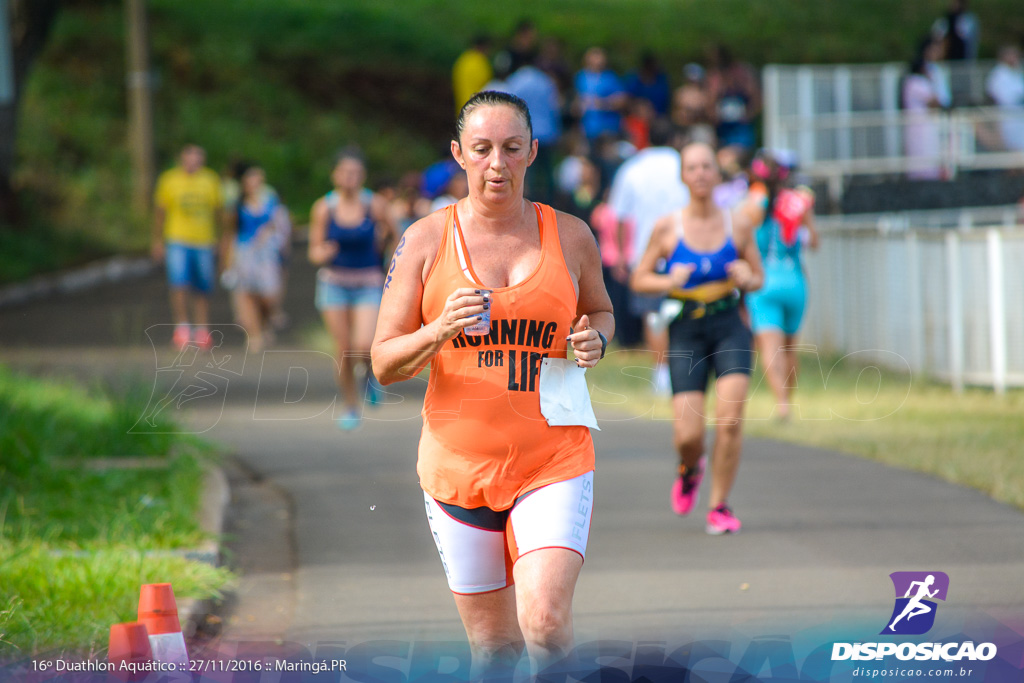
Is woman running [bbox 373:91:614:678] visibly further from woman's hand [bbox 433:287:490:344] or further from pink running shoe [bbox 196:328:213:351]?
pink running shoe [bbox 196:328:213:351]

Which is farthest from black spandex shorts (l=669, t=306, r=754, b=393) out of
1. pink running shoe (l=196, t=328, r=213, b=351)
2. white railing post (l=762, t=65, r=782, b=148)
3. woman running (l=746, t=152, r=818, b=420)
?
white railing post (l=762, t=65, r=782, b=148)

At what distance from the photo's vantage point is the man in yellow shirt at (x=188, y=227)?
16.4 m

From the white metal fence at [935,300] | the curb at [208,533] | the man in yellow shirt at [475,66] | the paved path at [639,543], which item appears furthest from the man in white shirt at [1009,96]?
the curb at [208,533]

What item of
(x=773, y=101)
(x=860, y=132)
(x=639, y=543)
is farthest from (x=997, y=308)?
(x=860, y=132)

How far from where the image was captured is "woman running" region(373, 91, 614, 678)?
12.7 feet

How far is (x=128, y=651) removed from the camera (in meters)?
4.30

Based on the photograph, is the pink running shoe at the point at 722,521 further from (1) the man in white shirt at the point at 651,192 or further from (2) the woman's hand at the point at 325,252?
(1) the man in white shirt at the point at 651,192

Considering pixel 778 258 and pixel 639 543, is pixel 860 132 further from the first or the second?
pixel 639 543

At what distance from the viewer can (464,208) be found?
4.07 metres

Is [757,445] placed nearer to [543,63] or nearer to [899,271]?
[899,271]

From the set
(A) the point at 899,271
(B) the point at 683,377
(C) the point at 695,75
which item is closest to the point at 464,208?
(B) the point at 683,377

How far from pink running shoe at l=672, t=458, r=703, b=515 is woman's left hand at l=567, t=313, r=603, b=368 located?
144 inches

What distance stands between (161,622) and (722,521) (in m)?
3.70

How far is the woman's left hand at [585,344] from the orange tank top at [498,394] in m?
0.09
